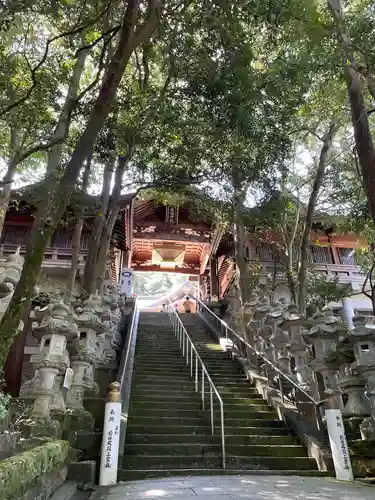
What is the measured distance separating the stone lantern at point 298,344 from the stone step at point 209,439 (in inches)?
84.2

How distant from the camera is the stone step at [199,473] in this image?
17.5 feet

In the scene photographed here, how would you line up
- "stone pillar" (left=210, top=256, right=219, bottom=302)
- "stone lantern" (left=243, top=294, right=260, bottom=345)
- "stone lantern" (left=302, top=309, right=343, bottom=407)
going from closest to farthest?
1. "stone lantern" (left=302, top=309, right=343, bottom=407)
2. "stone lantern" (left=243, top=294, right=260, bottom=345)
3. "stone pillar" (left=210, top=256, right=219, bottom=302)

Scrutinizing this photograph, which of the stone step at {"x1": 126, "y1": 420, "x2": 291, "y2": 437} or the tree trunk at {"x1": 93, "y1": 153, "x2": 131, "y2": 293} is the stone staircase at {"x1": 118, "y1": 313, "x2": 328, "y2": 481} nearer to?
the stone step at {"x1": 126, "y1": 420, "x2": 291, "y2": 437}

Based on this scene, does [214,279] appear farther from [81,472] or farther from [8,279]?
[81,472]

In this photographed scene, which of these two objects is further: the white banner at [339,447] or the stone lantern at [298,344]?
the stone lantern at [298,344]

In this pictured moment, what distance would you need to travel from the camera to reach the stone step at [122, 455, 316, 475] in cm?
571

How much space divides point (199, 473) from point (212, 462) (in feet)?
1.56

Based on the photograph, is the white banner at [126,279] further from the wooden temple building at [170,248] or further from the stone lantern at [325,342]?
→ the stone lantern at [325,342]

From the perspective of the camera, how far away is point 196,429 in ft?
22.4

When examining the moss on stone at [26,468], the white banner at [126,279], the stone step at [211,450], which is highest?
the white banner at [126,279]

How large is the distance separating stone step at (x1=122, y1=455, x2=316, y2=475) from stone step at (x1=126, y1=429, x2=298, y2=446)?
1.56 ft

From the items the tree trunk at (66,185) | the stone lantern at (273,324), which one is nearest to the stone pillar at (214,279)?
the stone lantern at (273,324)

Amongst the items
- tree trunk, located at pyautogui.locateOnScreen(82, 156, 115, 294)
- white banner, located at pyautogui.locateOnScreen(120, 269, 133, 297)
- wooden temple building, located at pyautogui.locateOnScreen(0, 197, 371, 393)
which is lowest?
tree trunk, located at pyautogui.locateOnScreen(82, 156, 115, 294)

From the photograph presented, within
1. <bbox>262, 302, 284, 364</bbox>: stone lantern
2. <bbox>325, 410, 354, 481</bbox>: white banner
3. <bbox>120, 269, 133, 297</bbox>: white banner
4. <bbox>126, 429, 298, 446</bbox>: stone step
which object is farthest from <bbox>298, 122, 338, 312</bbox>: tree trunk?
<bbox>120, 269, 133, 297</bbox>: white banner
